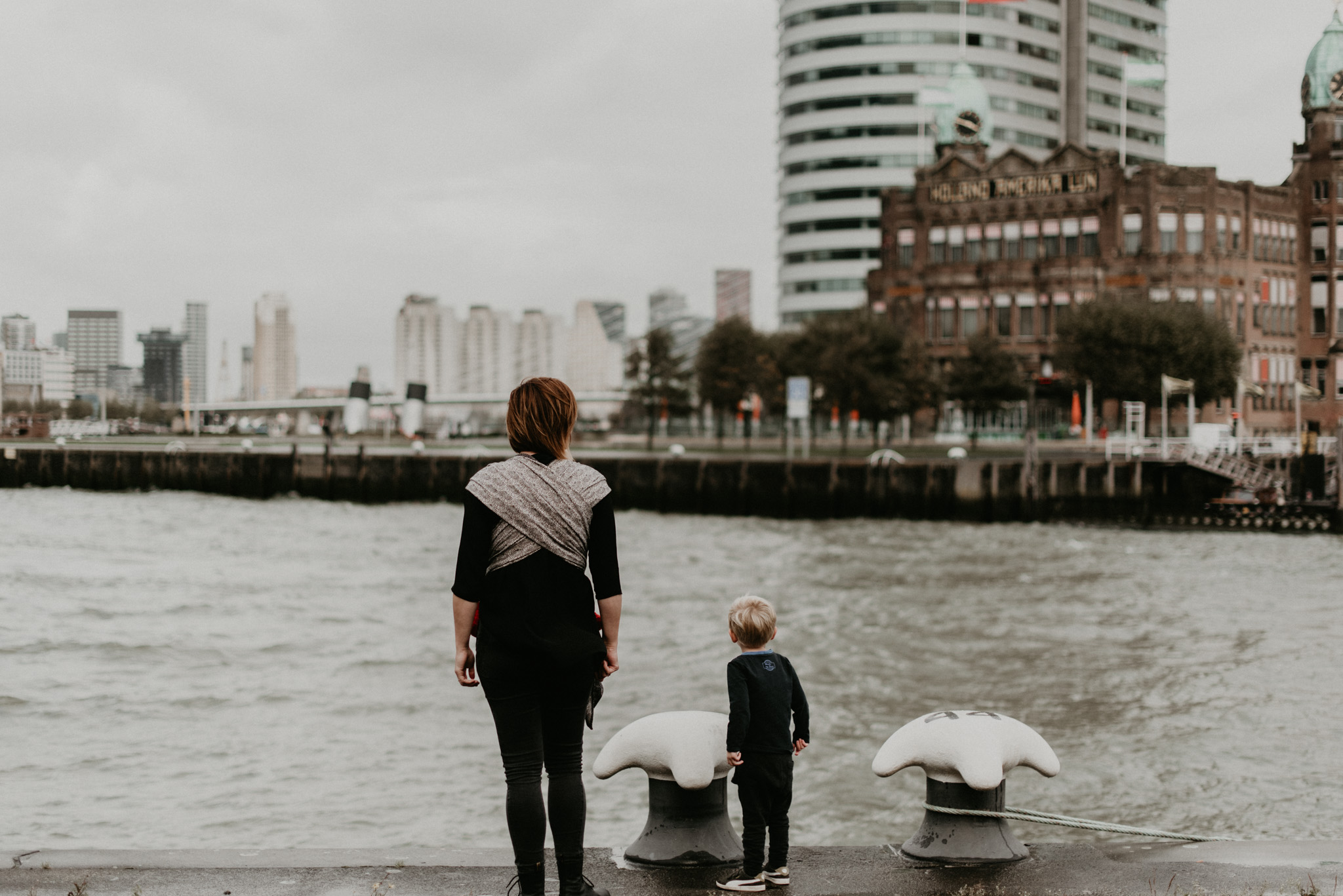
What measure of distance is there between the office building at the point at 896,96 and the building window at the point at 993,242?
54543 mm

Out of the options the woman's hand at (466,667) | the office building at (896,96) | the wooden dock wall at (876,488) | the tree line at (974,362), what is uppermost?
the office building at (896,96)

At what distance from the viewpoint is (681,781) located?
6383mm

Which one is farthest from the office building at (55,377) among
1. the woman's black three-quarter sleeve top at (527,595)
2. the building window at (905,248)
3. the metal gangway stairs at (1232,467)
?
the woman's black three-quarter sleeve top at (527,595)

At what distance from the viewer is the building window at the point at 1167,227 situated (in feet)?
266

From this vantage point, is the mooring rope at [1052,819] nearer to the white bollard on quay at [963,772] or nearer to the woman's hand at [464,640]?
the white bollard on quay at [963,772]

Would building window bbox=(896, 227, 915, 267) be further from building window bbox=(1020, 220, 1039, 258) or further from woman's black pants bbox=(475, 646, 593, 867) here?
woman's black pants bbox=(475, 646, 593, 867)

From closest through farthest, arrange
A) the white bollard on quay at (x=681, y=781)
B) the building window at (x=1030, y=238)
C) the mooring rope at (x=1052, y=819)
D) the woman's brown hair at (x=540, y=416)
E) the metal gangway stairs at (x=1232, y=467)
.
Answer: the woman's brown hair at (x=540, y=416) → the white bollard on quay at (x=681, y=781) → the mooring rope at (x=1052, y=819) → the metal gangway stairs at (x=1232, y=467) → the building window at (x=1030, y=238)

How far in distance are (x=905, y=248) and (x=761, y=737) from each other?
87551 millimetres

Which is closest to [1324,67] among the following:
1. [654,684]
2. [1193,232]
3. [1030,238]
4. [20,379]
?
[1193,232]

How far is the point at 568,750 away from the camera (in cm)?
547

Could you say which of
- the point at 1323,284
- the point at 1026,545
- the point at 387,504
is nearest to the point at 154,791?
the point at 1026,545

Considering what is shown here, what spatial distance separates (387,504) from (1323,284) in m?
67.4

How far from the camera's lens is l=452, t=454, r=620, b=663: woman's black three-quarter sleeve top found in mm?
5180

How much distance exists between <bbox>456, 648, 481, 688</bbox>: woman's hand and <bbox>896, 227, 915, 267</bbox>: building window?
87477mm
